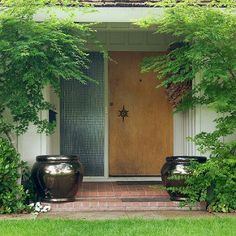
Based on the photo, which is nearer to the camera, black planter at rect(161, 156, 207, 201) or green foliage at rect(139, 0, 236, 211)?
green foliage at rect(139, 0, 236, 211)

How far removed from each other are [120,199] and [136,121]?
2.27m

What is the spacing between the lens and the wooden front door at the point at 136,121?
Answer: 1055 centimetres

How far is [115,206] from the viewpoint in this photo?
833 centimetres

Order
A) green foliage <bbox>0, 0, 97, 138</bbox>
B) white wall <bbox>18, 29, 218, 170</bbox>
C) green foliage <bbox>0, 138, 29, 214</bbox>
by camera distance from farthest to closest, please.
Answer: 1. white wall <bbox>18, 29, 218, 170</bbox>
2. green foliage <bbox>0, 138, 29, 214</bbox>
3. green foliage <bbox>0, 0, 97, 138</bbox>

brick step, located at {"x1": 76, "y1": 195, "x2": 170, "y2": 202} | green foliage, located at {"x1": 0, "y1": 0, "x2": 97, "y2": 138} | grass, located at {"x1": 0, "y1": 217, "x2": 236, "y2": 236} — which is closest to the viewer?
grass, located at {"x1": 0, "y1": 217, "x2": 236, "y2": 236}

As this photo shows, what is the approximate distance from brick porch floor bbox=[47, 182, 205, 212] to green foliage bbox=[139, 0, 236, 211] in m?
0.51

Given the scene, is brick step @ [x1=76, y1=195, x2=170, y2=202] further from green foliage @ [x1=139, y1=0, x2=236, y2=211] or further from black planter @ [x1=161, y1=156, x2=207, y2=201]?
green foliage @ [x1=139, y1=0, x2=236, y2=211]

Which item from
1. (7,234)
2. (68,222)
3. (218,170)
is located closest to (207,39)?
(218,170)

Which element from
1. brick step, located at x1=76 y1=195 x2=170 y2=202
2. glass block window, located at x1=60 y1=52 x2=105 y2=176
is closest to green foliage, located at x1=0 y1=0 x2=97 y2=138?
brick step, located at x1=76 y1=195 x2=170 y2=202

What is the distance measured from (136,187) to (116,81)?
2.07 m

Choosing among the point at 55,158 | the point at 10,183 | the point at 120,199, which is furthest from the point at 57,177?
the point at 120,199

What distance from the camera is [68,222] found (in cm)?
716

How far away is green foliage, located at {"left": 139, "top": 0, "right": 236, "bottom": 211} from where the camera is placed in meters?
7.61

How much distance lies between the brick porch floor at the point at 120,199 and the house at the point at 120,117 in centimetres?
85
